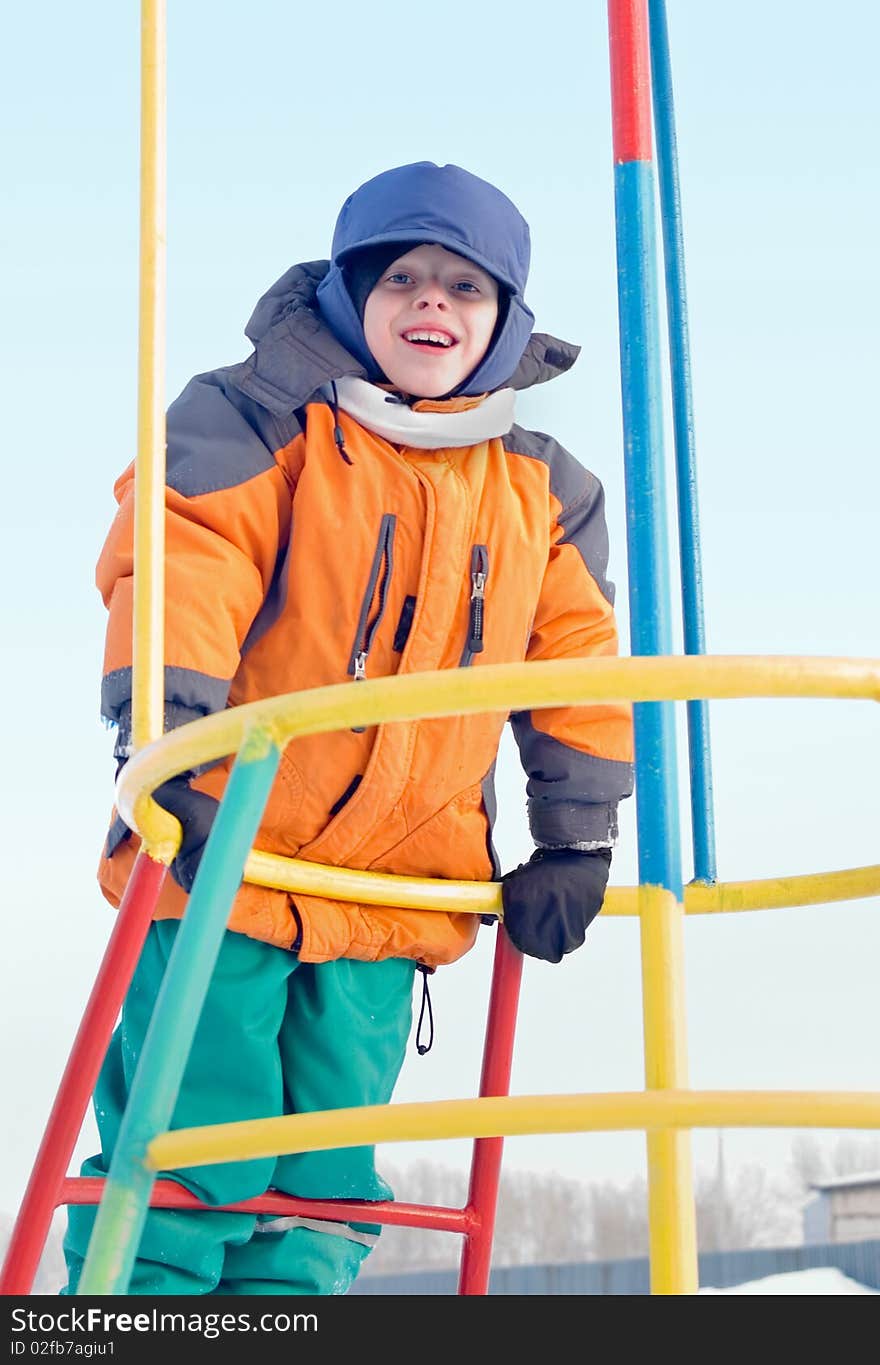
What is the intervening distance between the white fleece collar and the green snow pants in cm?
44

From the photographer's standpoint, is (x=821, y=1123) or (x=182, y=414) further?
(x=182, y=414)

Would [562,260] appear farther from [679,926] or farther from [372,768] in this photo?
[679,926]

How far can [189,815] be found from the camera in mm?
1161

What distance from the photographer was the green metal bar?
732 mm

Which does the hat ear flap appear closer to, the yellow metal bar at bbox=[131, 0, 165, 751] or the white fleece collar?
the white fleece collar

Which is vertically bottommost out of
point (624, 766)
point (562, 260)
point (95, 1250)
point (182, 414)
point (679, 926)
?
point (95, 1250)

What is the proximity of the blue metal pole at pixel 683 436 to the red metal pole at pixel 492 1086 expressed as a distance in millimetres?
241

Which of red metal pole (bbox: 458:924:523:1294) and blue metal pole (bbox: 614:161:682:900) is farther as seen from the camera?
red metal pole (bbox: 458:924:523:1294)

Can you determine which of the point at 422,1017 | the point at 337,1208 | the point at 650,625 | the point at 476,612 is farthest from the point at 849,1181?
the point at 650,625

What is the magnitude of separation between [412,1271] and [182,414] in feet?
23.4

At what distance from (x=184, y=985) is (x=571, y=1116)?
172 mm

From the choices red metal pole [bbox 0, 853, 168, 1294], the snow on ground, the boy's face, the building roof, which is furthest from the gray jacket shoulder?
the building roof
